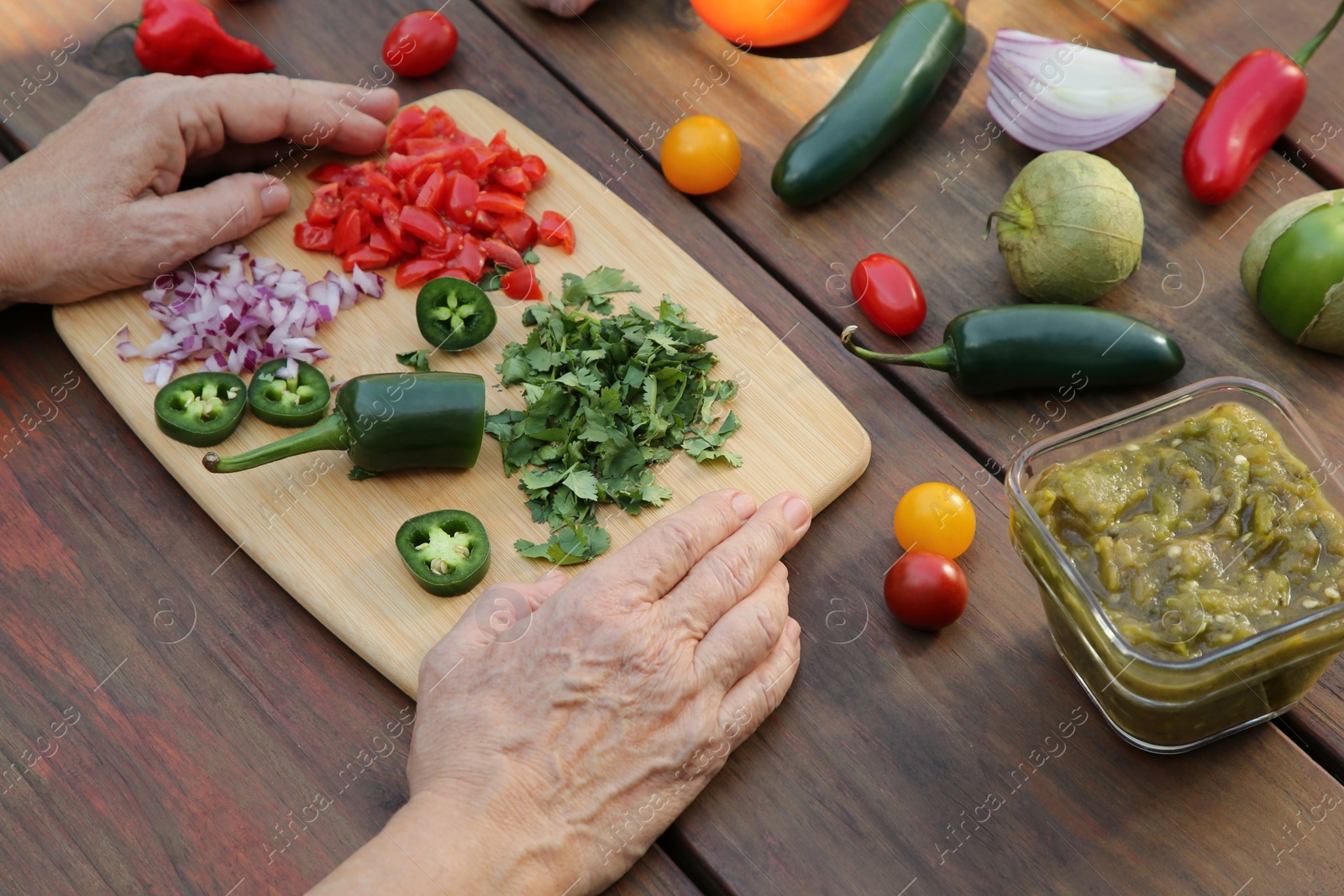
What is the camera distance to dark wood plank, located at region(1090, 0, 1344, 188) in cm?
296

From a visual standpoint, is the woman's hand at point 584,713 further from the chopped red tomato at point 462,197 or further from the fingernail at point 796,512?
the chopped red tomato at point 462,197

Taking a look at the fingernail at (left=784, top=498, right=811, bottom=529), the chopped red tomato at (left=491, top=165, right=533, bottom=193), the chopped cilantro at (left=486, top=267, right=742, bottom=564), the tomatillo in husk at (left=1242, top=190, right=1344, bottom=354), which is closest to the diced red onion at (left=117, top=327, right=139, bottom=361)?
the chopped cilantro at (left=486, top=267, right=742, bottom=564)

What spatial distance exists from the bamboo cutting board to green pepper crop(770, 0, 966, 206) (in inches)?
16.3

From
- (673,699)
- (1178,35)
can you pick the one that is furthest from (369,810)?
(1178,35)

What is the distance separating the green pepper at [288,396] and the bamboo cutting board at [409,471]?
64mm

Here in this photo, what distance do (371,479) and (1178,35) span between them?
2.74 meters

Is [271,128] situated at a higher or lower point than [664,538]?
higher

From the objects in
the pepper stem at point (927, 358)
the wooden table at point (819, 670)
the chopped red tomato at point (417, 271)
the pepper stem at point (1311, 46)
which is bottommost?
the wooden table at point (819, 670)

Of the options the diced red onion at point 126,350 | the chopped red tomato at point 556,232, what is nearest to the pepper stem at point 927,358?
the chopped red tomato at point 556,232

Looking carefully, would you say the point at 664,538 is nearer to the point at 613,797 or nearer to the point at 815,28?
the point at 613,797

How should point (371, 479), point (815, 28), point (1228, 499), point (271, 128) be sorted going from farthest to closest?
point (815, 28) → point (271, 128) → point (371, 479) → point (1228, 499)

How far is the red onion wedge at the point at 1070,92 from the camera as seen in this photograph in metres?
2.83

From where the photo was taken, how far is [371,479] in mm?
2424

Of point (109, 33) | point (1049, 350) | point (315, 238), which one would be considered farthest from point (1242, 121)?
point (109, 33)
